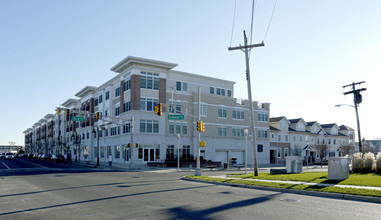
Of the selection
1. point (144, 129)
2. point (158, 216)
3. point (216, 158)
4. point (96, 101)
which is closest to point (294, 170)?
point (158, 216)

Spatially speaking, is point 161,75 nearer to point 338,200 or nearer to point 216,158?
point 216,158

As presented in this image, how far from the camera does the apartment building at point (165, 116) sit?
48594 mm

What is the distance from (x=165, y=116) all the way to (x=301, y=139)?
3729cm

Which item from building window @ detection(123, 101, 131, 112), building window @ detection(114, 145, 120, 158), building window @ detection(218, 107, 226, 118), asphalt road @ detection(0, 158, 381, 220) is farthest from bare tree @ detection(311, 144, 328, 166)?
asphalt road @ detection(0, 158, 381, 220)

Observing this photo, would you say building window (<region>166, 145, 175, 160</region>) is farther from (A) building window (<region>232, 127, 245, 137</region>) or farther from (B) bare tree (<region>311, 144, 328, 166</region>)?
(B) bare tree (<region>311, 144, 328, 166</region>)

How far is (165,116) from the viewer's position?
50781mm

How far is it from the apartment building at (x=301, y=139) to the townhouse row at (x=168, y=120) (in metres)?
0.24

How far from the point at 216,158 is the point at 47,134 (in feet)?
297

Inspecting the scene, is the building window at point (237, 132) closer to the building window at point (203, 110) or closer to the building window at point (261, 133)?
the building window at point (261, 133)

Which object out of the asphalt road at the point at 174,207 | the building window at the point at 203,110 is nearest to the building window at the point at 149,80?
the building window at the point at 203,110

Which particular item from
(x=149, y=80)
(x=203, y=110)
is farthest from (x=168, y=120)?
(x=203, y=110)

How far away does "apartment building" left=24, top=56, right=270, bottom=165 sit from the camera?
48594 mm

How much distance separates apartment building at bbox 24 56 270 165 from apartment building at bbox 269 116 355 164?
17.6 ft

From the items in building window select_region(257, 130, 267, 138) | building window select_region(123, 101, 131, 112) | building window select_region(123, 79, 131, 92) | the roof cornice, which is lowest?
building window select_region(257, 130, 267, 138)
